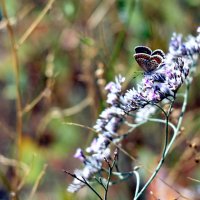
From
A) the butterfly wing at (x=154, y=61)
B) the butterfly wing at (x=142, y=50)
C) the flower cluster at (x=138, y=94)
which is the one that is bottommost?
the flower cluster at (x=138, y=94)

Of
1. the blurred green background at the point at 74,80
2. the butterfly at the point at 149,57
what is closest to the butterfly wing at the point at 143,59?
the butterfly at the point at 149,57

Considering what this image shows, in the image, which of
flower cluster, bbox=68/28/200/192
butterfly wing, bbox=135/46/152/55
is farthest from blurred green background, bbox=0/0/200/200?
butterfly wing, bbox=135/46/152/55

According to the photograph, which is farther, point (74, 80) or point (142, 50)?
point (74, 80)

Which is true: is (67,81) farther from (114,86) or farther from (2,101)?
(114,86)

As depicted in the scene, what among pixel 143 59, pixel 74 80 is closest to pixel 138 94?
pixel 143 59

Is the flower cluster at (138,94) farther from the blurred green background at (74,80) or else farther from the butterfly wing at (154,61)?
the blurred green background at (74,80)

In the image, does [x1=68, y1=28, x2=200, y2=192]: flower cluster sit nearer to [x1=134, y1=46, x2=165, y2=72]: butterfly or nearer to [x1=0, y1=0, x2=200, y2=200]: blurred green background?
[x1=134, y1=46, x2=165, y2=72]: butterfly

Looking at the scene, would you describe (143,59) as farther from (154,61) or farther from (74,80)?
(74,80)
